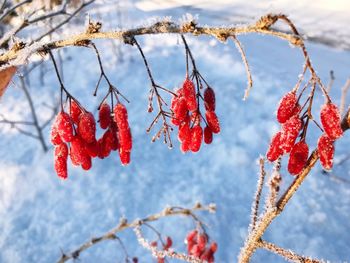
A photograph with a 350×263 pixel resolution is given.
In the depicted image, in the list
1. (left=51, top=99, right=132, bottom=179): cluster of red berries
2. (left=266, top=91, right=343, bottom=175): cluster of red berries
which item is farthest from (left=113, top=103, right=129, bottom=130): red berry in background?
(left=266, top=91, right=343, bottom=175): cluster of red berries

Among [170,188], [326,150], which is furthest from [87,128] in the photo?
[170,188]

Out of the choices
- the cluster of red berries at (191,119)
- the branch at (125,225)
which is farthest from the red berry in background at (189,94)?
the branch at (125,225)

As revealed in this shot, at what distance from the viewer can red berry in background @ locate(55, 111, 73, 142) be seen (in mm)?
1129

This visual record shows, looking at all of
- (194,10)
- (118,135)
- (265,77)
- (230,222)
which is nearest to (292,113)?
(118,135)

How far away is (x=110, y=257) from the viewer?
3.26 m

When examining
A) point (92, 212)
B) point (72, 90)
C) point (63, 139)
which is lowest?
point (63, 139)

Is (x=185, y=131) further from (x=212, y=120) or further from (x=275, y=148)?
(x=275, y=148)

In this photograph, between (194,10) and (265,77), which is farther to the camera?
(194,10)

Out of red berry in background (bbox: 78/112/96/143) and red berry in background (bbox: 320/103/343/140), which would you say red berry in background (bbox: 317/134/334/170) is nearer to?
red berry in background (bbox: 320/103/343/140)

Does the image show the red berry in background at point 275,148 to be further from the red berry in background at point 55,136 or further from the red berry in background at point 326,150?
the red berry in background at point 55,136

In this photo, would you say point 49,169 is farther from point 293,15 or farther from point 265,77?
point 293,15

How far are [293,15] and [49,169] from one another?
4.18 meters

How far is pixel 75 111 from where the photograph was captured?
3.96 ft

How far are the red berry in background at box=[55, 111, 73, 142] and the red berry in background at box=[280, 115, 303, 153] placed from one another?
1.68ft
